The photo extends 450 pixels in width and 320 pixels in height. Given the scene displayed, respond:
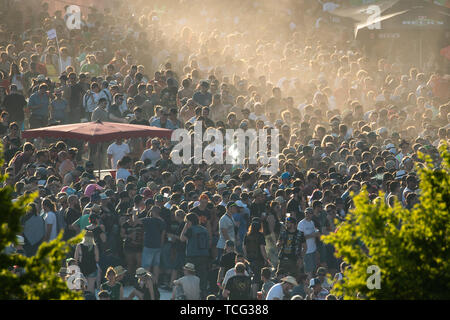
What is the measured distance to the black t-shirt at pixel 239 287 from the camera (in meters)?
13.9

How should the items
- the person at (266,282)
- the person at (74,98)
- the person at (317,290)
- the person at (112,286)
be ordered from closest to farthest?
the person at (317,290), the person at (112,286), the person at (266,282), the person at (74,98)

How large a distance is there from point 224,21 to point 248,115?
14.4m

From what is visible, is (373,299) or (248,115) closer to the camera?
(373,299)

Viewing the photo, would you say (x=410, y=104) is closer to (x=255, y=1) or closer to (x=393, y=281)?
(x=255, y=1)

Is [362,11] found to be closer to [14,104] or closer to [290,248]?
[14,104]

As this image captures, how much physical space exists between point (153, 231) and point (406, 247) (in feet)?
28.6

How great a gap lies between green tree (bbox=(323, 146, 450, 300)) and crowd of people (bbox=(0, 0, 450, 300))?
1.21 feet

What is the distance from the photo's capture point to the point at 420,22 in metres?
29.0

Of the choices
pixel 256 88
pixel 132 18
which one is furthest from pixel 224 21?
pixel 256 88

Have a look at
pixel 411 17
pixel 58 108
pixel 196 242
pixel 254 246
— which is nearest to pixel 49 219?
pixel 196 242

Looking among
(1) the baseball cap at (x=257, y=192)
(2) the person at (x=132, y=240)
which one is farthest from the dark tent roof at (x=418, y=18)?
(2) the person at (x=132, y=240)

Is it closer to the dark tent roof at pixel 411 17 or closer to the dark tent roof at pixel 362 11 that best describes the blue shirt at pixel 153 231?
the dark tent roof at pixel 411 17

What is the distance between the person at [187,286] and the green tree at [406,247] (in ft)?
23.4

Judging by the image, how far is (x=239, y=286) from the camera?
13922 millimetres
